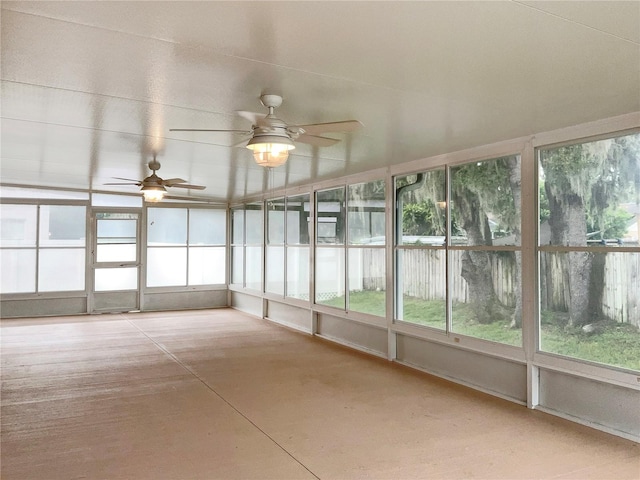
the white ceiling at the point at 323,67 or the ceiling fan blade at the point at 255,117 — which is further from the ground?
the white ceiling at the point at 323,67

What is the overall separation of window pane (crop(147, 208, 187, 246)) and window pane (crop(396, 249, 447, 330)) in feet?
20.6

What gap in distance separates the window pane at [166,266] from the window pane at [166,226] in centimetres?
18

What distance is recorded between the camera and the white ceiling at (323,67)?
6.54ft

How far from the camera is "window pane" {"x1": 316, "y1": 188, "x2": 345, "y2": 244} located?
727 centimetres

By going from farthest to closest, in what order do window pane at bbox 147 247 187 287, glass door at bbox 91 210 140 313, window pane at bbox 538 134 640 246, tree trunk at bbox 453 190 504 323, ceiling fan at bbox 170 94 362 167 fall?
1. window pane at bbox 147 247 187 287
2. glass door at bbox 91 210 140 313
3. tree trunk at bbox 453 190 504 323
4. window pane at bbox 538 134 640 246
5. ceiling fan at bbox 170 94 362 167

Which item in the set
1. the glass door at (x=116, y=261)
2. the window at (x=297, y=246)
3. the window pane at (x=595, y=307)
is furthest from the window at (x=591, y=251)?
the glass door at (x=116, y=261)

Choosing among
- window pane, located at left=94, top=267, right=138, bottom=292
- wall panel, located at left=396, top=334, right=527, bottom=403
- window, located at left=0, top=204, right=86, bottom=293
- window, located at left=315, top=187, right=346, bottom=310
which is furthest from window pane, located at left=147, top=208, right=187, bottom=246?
wall panel, located at left=396, top=334, right=527, bottom=403

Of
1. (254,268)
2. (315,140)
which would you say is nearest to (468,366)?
(315,140)

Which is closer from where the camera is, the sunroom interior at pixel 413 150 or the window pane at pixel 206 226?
the sunroom interior at pixel 413 150

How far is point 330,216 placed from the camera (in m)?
7.53

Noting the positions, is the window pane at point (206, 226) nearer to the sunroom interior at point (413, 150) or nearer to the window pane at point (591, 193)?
the sunroom interior at point (413, 150)

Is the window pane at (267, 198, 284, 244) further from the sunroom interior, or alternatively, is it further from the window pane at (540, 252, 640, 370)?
the window pane at (540, 252, 640, 370)

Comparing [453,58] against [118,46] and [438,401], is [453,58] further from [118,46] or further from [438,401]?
[438,401]

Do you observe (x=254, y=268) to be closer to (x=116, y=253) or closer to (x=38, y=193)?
(x=116, y=253)
